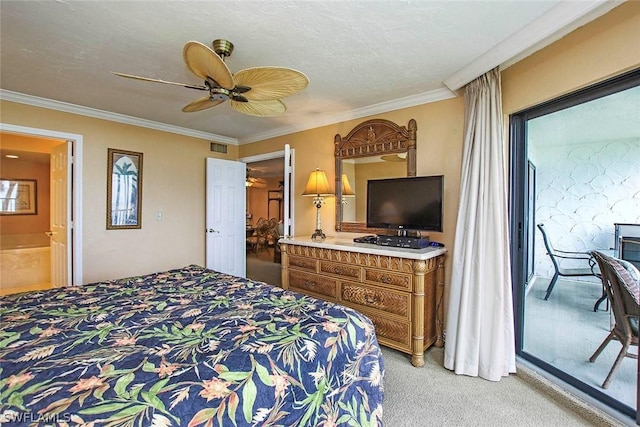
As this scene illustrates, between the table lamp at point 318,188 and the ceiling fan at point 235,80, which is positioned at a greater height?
the ceiling fan at point 235,80

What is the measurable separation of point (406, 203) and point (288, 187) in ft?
5.23

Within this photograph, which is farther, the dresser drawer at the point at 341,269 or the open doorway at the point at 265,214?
the open doorway at the point at 265,214

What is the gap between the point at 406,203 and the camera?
9.62 feet

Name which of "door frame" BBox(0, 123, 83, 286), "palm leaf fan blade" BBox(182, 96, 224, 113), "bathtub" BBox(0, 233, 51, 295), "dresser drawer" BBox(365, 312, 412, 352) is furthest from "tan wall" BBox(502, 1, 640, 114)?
"bathtub" BBox(0, 233, 51, 295)

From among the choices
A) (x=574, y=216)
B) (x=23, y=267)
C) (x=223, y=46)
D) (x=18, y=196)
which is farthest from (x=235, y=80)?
(x=18, y=196)

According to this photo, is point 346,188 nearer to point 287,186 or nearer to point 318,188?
point 318,188

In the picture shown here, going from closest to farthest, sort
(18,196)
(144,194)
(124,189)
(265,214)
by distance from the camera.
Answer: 1. (124,189)
2. (144,194)
3. (18,196)
4. (265,214)

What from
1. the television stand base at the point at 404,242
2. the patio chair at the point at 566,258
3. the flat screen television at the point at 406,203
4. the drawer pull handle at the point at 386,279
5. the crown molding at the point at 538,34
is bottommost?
the drawer pull handle at the point at 386,279

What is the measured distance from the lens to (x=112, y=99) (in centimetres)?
318

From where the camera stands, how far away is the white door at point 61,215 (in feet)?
11.4

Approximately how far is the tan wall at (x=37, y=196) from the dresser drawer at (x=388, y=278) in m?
6.50

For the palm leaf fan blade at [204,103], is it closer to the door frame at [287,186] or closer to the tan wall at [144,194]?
the door frame at [287,186]

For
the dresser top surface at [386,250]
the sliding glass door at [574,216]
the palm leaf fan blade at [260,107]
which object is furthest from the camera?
the dresser top surface at [386,250]

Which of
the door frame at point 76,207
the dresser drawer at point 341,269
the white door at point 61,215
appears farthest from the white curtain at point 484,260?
the white door at point 61,215
